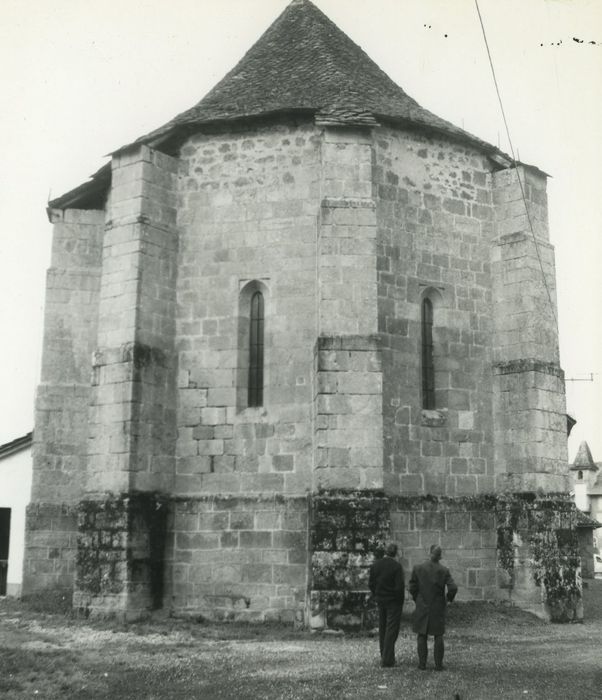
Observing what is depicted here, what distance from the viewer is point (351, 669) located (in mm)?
9461

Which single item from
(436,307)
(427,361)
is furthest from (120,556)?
(436,307)

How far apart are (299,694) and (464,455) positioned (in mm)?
6867

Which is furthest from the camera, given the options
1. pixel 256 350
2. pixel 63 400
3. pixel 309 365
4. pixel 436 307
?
pixel 63 400

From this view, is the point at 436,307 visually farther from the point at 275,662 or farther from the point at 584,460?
the point at 584,460

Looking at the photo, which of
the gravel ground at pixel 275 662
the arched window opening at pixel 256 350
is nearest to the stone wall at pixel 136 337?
the arched window opening at pixel 256 350

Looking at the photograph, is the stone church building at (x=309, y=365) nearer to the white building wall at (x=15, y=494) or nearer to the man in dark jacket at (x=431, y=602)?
the man in dark jacket at (x=431, y=602)

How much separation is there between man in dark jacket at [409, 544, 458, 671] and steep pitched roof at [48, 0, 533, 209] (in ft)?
23.3

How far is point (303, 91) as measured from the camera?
49.0 ft

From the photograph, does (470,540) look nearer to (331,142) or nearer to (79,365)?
(331,142)

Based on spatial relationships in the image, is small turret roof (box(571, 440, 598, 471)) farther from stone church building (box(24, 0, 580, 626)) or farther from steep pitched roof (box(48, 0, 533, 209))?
steep pitched roof (box(48, 0, 533, 209))

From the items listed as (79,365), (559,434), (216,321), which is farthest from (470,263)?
(79,365)

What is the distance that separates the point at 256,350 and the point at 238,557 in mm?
3276

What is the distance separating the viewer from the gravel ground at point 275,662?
8.57 meters

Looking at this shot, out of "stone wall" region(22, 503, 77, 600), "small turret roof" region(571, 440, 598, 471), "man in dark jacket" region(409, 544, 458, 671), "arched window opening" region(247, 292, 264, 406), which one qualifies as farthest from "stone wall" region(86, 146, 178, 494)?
"small turret roof" region(571, 440, 598, 471)
